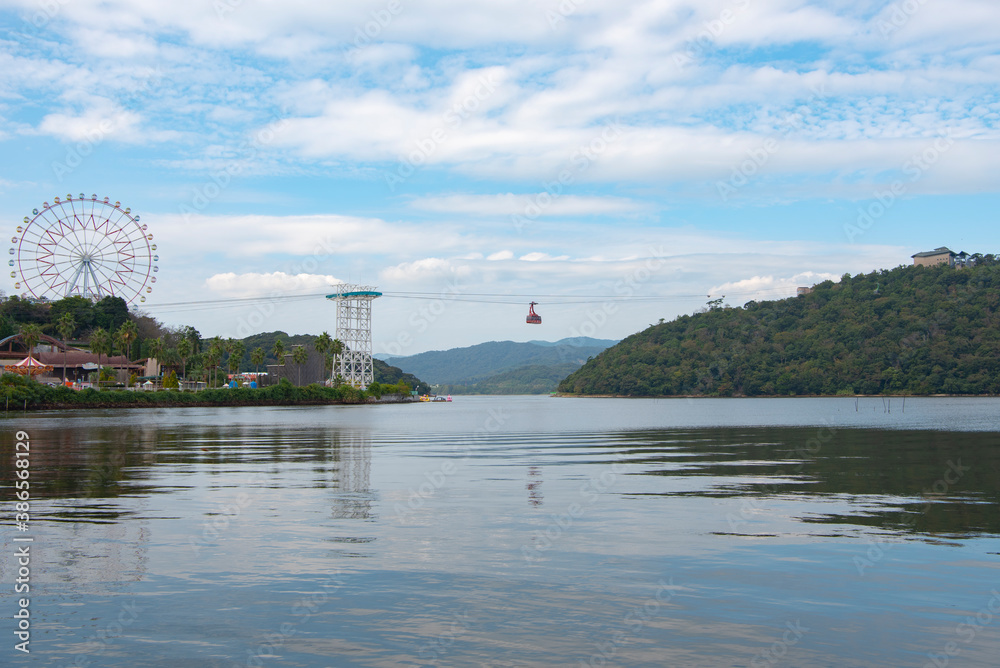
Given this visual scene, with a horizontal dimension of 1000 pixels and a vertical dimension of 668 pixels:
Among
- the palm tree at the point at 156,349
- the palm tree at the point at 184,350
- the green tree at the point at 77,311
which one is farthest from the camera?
the green tree at the point at 77,311

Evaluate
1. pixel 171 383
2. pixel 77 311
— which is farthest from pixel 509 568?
pixel 77 311

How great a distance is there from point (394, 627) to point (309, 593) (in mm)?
2411

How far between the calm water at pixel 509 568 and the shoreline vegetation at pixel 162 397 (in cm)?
8933

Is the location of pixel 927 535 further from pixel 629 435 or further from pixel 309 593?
pixel 629 435

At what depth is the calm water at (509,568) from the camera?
11219 millimetres

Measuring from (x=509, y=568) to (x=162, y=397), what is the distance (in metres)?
133

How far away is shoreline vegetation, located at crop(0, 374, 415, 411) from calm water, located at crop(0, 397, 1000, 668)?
89330 mm

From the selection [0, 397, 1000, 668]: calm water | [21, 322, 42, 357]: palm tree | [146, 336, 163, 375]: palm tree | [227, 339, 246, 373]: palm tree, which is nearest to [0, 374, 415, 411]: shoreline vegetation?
[227, 339, 246, 373]: palm tree

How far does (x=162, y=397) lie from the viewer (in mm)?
136375

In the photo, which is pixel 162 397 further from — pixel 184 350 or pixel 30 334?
pixel 30 334

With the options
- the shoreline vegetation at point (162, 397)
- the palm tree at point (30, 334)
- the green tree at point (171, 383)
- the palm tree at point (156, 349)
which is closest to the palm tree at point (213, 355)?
the palm tree at point (156, 349)

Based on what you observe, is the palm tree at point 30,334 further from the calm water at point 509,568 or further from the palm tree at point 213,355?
the calm water at point 509,568

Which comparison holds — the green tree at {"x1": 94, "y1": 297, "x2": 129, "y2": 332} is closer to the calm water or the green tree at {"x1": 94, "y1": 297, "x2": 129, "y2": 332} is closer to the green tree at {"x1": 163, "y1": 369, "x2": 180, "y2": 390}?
the green tree at {"x1": 163, "y1": 369, "x2": 180, "y2": 390}

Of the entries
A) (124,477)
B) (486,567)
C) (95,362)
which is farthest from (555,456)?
(95,362)
